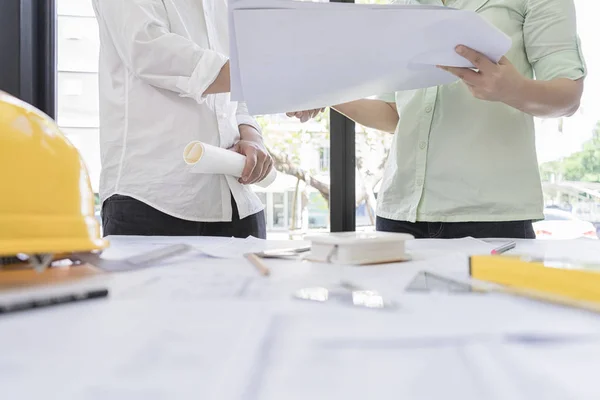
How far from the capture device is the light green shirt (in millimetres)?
915

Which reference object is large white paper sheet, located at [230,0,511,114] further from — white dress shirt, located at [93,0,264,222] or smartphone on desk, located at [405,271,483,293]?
smartphone on desk, located at [405,271,483,293]

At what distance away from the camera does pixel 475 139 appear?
959mm

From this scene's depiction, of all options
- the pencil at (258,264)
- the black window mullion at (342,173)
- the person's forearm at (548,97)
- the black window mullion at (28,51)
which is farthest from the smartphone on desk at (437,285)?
the black window mullion at (28,51)

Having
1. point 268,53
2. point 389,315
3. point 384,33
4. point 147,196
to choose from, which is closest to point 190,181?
point 147,196

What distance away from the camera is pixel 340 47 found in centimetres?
67

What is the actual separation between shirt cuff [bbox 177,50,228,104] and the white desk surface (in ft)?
1.76

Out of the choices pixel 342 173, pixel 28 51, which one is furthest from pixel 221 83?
pixel 28 51

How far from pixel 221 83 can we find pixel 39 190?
0.51m

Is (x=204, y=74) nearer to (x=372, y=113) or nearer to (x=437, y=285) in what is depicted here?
(x=372, y=113)

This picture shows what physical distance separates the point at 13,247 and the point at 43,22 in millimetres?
1479

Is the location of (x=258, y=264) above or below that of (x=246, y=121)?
below

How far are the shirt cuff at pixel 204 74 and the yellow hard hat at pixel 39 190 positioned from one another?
1.38ft

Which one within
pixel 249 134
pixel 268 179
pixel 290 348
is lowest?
pixel 290 348

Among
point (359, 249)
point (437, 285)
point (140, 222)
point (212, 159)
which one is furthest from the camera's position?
point (140, 222)
